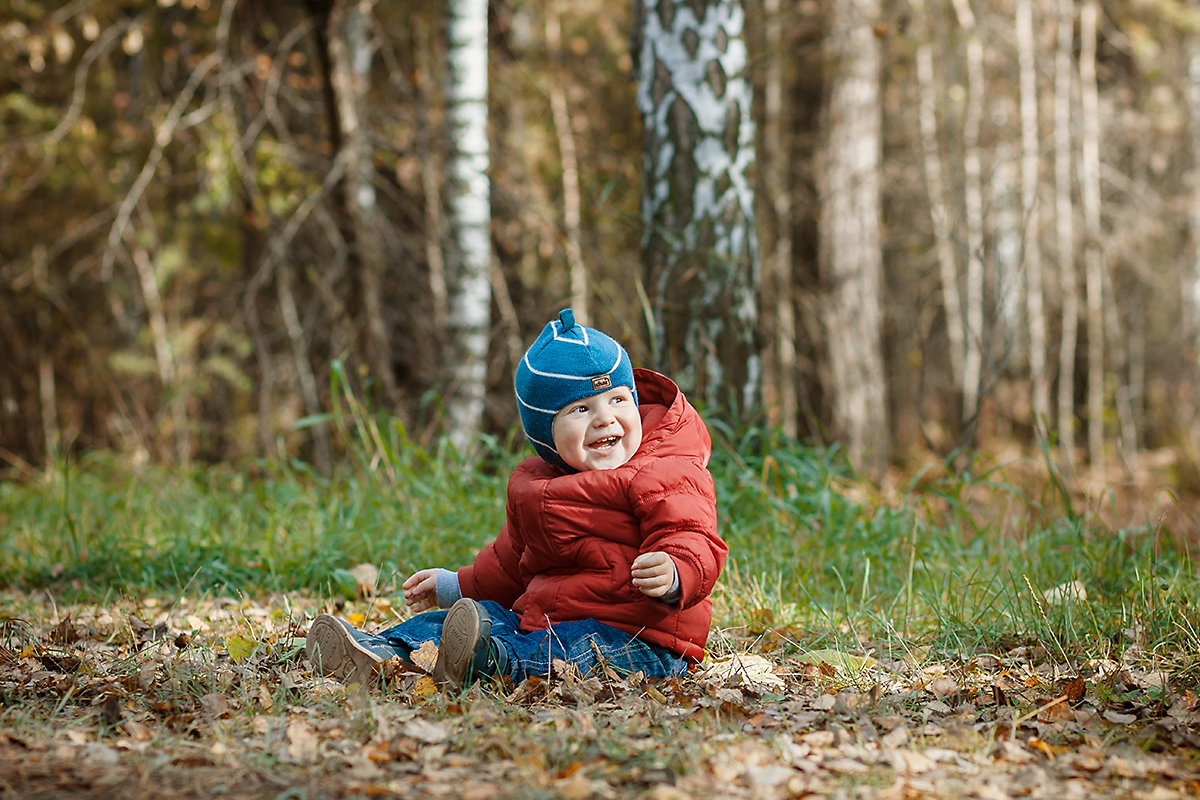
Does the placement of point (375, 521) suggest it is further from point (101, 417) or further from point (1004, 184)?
point (1004, 184)

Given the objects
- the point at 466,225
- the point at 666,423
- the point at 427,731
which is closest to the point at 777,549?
the point at 666,423

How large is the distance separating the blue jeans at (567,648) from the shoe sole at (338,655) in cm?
4

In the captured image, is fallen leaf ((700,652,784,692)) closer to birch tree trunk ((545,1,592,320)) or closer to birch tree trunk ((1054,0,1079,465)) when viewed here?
birch tree trunk ((545,1,592,320))

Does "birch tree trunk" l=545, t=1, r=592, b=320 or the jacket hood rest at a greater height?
"birch tree trunk" l=545, t=1, r=592, b=320

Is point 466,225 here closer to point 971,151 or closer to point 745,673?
point 745,673

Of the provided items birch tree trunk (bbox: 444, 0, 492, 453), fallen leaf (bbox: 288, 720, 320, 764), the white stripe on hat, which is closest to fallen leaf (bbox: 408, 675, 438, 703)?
fallen leaf (bbox: 288, 720, 320, 764)

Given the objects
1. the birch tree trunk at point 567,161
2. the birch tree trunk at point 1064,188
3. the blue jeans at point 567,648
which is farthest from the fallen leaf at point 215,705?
the birch tree trunk at point 1064,188

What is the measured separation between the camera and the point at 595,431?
8.97ft

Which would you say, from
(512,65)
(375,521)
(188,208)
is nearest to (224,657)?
(375,521)

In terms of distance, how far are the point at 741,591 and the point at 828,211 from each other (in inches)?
287

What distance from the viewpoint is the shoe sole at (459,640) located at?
2.56 metres

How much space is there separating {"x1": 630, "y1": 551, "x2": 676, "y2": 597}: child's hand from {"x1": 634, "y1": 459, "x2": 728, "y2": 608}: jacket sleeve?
0.18 feet

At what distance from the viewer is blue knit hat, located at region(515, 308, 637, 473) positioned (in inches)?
106

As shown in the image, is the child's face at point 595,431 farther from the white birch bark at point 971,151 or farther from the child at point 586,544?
the white birch bark at point 971,151
